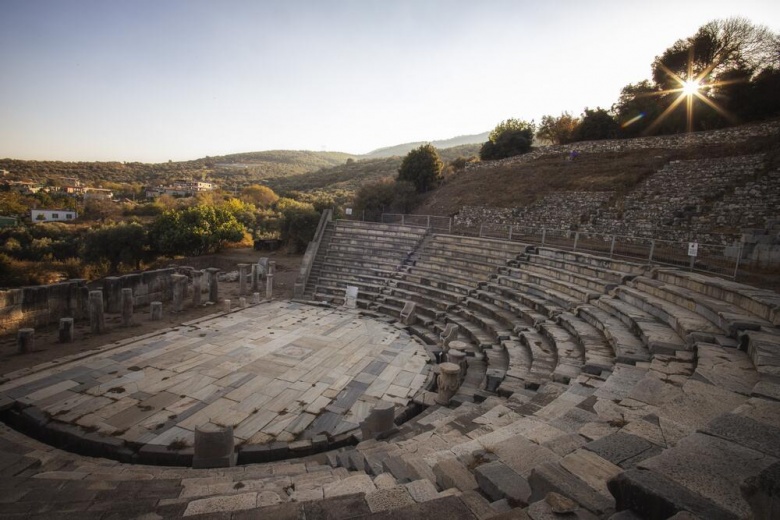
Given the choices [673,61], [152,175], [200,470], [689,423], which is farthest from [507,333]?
[152,175]

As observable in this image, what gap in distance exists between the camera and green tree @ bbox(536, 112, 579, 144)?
37562 millimetres

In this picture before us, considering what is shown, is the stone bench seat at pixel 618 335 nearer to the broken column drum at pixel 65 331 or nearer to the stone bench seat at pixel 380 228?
the stone bench seat at pixel 380 228

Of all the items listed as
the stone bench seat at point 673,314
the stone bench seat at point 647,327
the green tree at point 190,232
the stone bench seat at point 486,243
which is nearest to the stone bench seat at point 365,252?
the stone bench seat at point 486,243

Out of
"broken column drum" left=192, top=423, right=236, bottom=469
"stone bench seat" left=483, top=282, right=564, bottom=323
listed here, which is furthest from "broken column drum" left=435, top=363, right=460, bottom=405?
"broken column drum" left=192, top=423, right=236, bottom=469

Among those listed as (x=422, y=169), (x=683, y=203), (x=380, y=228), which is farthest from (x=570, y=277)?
(x=422, y=169)

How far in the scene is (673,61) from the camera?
101 feet

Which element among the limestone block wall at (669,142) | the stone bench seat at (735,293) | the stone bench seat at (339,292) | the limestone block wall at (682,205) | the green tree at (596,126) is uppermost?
the green tree at (596,126)

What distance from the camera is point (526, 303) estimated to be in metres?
11.1

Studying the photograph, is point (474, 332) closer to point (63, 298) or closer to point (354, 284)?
point (354, 284)

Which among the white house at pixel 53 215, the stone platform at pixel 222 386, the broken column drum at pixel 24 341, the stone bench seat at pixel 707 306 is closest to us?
the stone bench seat at pixel 707 306

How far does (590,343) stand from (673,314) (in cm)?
173

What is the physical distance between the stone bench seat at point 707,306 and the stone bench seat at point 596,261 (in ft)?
2.47

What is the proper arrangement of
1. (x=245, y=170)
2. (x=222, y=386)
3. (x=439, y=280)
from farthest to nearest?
(x=245, y=170) < (x=439, y=280) < (x=222, y=386)

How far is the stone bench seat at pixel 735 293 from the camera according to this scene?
5.82m
